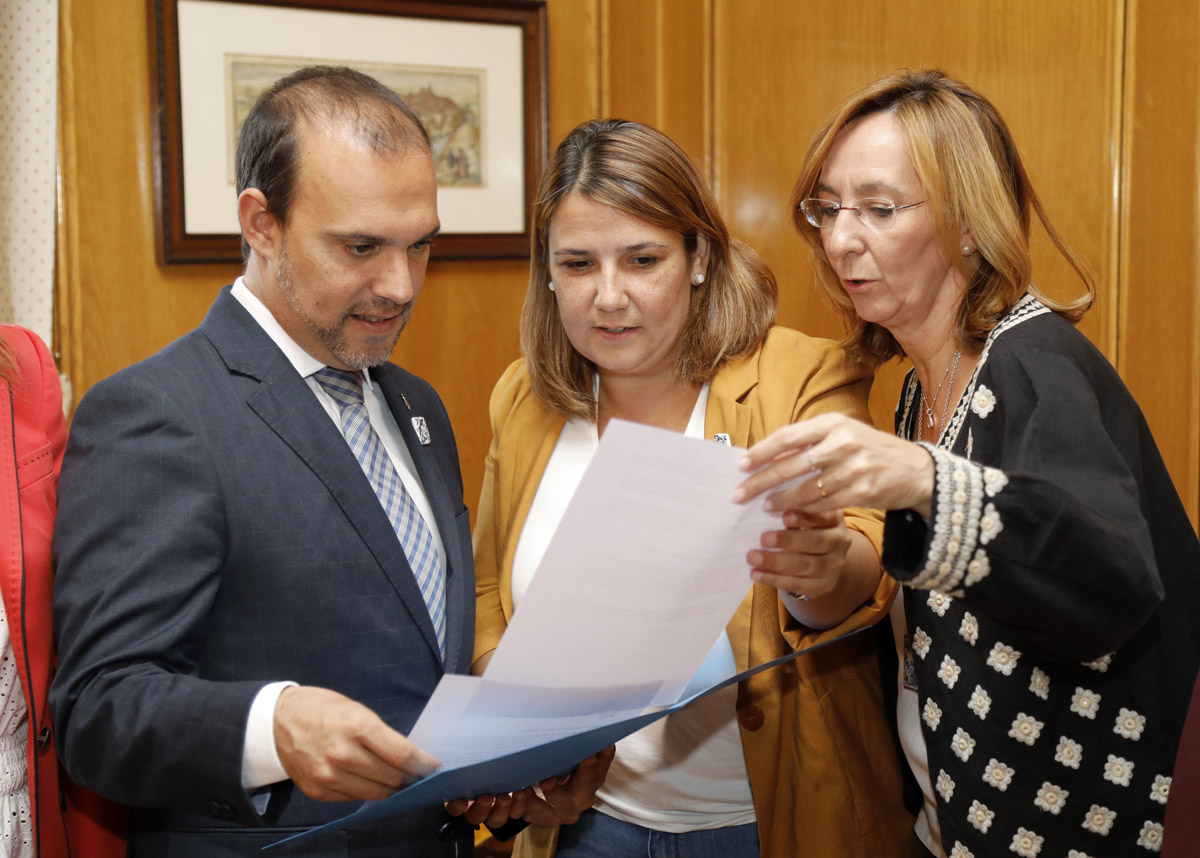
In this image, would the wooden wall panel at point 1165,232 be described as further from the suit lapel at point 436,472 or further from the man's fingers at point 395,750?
the man's fingers at point 395,750

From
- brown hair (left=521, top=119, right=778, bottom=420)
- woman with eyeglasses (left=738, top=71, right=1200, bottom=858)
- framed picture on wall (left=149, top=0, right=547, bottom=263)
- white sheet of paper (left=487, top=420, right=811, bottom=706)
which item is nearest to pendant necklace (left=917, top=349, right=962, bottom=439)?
woman with eyeglasses (left=738, top=71, right=1200, bottom=858)

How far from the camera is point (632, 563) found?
1.03 meters

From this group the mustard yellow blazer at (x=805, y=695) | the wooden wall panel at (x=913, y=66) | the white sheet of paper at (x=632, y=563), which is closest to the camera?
the white sheet of paper at (x=632, y=563)

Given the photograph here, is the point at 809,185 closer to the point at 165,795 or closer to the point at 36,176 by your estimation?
the point at 165,795

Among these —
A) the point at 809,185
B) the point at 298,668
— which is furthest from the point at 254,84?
the point at 298,668

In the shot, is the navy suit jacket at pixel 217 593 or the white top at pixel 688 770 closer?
the navy suit jacket at pixel 217 593

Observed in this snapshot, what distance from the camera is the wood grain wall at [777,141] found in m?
1.90

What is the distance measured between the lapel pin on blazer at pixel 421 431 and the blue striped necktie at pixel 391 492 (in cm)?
→ 10

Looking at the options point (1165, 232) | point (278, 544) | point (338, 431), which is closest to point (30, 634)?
point (278, 544)

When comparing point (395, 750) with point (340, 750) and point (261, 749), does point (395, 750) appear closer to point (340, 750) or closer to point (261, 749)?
point (340, 750)

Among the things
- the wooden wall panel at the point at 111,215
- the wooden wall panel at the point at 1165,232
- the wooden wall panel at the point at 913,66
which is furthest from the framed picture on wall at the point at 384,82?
the wooden wall panel at the point at 1165,232

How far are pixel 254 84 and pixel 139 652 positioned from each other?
2.25 m

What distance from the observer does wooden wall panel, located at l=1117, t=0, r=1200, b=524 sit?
1.82 metres

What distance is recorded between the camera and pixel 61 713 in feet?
3.84
